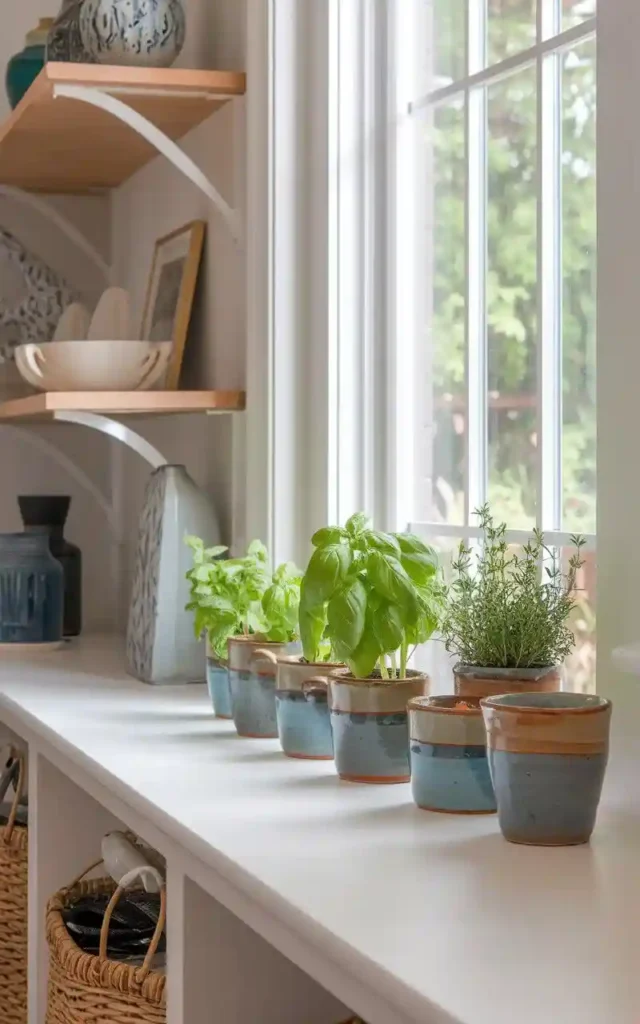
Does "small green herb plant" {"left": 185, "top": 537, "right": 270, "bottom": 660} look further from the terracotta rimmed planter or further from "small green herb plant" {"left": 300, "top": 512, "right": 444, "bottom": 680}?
the terracotta rimmed planter

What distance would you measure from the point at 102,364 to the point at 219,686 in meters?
0.60

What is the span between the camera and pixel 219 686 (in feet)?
5.93

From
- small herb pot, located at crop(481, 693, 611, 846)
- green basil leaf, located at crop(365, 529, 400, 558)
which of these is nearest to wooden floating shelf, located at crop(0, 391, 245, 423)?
green basil leaf, located at crop(365, 529, 400, 558)

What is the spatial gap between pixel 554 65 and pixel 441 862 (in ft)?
2.97

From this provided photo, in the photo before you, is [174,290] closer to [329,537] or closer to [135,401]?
[135,401]

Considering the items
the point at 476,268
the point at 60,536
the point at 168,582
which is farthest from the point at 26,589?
the point at 476,268

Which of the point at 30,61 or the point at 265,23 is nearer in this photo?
the point at 265,23

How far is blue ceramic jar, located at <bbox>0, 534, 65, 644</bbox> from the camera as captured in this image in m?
2.57

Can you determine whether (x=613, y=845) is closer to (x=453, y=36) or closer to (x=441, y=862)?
(x=441, y=862)

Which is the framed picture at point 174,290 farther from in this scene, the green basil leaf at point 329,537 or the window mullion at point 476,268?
the green basil leaf at point 329,537

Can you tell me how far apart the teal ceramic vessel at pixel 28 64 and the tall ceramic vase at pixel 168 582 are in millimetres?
844

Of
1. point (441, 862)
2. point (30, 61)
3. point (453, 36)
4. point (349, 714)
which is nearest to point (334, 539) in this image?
point (349, 714)

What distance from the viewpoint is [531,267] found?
64.6 inches

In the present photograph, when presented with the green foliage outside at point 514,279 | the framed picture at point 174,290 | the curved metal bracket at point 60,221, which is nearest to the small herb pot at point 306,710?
the green foliage outside at point 514,279
